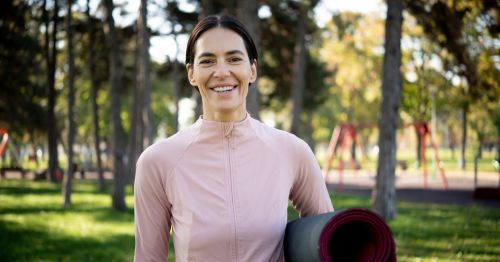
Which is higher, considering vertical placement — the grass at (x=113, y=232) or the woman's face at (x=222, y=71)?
the woman's face at (x=222, y=71)

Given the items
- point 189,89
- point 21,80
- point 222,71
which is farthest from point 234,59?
point 21,80

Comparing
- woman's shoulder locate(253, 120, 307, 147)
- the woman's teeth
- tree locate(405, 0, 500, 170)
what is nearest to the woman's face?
the woman's teeth

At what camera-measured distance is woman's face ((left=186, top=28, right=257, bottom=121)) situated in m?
2.16

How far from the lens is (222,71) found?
7.06 feet

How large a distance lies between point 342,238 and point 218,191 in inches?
19.2

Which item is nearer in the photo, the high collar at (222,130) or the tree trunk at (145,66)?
the high collar at (222,130)

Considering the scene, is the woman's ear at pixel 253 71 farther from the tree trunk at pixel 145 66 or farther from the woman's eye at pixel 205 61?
the tree trunk at pixel 145 66

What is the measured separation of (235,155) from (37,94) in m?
29.9

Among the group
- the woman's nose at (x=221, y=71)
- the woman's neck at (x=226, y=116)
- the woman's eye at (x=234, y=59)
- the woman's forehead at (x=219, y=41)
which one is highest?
the woman's forehead at (x=219, y=41)

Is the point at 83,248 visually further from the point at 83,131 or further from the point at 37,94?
the point at 83,131

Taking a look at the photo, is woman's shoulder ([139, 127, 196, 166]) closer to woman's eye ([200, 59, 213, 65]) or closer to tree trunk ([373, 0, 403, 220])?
woman's eye ([200, 59, 213, 65])

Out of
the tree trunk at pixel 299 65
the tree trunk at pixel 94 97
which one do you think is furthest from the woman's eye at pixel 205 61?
the tree trunk at pixel 299 65

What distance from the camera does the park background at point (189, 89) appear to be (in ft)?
35.4

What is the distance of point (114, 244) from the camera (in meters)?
9.51
